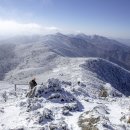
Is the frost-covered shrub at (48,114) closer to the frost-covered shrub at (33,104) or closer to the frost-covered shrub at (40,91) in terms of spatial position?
the frost-covered shrub at (33,104)

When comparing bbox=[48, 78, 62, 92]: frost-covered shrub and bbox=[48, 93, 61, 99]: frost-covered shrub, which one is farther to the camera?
bbox=[48, 78, 62, 92]: frost-covered shrub

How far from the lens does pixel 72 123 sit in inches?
1050

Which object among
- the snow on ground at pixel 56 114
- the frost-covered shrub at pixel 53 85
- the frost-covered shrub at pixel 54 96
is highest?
the frost-covered shrub at pixel 53 85

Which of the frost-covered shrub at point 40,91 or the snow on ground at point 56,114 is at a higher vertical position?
the frost-covered shrub at point 40,91

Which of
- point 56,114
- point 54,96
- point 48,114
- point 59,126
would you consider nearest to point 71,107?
point 56,114

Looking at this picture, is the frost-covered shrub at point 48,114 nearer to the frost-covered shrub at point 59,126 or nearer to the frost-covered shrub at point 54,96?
the frost-covered shrub at point 59,126

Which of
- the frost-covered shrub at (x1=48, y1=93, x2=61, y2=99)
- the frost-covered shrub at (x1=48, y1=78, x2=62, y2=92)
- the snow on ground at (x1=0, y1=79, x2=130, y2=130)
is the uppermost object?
the frost-covered shrub at (x1=48, y1=78, x2=62, y2=92)

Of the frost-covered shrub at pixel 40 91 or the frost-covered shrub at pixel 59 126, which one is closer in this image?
the frost-covered shrub at pixel 59 126

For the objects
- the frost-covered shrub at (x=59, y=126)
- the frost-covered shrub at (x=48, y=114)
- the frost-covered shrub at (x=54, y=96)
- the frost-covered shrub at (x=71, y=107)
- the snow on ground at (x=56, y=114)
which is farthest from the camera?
the frost-covered shrub at (x=54, y=96)

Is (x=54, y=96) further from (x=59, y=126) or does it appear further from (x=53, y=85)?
(x=59, y=126)

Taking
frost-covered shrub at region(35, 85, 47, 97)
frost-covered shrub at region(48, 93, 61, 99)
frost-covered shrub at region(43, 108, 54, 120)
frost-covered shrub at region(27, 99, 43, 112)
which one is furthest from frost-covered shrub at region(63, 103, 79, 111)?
frost-covered shrub at region(35, 85, 47, 97)

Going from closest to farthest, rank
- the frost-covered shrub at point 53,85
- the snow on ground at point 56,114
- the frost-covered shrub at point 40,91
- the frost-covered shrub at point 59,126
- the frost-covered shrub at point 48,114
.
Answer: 1. the frost-covered shrub at point 59,126
2. the snow on ground at point 56,114
3. the frost-covered shrub at point 48,114
4. the frost-covered shrub at point 40,91
5. the frost-covered shrub at point 53,85

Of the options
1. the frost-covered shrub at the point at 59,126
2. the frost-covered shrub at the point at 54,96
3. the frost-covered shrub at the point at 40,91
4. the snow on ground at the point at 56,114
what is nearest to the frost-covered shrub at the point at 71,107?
the snow on ground at the point at 56,114

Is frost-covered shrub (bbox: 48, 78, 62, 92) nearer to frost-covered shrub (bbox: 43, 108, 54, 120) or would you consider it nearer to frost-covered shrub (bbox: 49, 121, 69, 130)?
frost-covered shrub (bbox: 43, 108, 54, 120)
